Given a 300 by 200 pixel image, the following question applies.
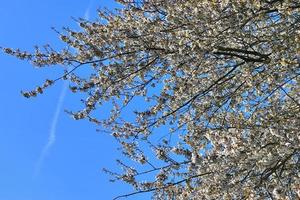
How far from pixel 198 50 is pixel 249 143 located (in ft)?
5.42

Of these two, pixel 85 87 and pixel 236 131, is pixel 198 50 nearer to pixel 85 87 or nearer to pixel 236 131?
pixel 236 131

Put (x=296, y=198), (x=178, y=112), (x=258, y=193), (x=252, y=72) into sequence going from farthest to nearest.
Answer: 1. (x=178, y=112)
2. (x=252, y=72)
3. (x=258, y=193)
4. (x=296, y=198)

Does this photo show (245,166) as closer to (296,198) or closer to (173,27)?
(296,198)

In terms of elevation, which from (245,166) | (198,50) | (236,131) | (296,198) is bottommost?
(296,198)

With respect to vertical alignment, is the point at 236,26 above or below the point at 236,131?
above

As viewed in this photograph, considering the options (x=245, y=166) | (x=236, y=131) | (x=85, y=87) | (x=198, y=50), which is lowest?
(x=245, y=166)

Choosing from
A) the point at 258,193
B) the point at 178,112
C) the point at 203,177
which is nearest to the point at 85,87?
the point at 178,112

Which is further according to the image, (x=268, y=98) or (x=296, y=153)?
(x=268, y=98)

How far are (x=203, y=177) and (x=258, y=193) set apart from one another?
103cm

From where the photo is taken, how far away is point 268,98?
33.5ft

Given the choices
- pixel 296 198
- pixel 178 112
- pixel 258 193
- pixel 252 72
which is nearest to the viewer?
pixel 296 198

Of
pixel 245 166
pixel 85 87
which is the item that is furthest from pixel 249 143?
pixel 85 87

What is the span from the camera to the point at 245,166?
9.28m

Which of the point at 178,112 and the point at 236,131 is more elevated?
the point at 178,112
